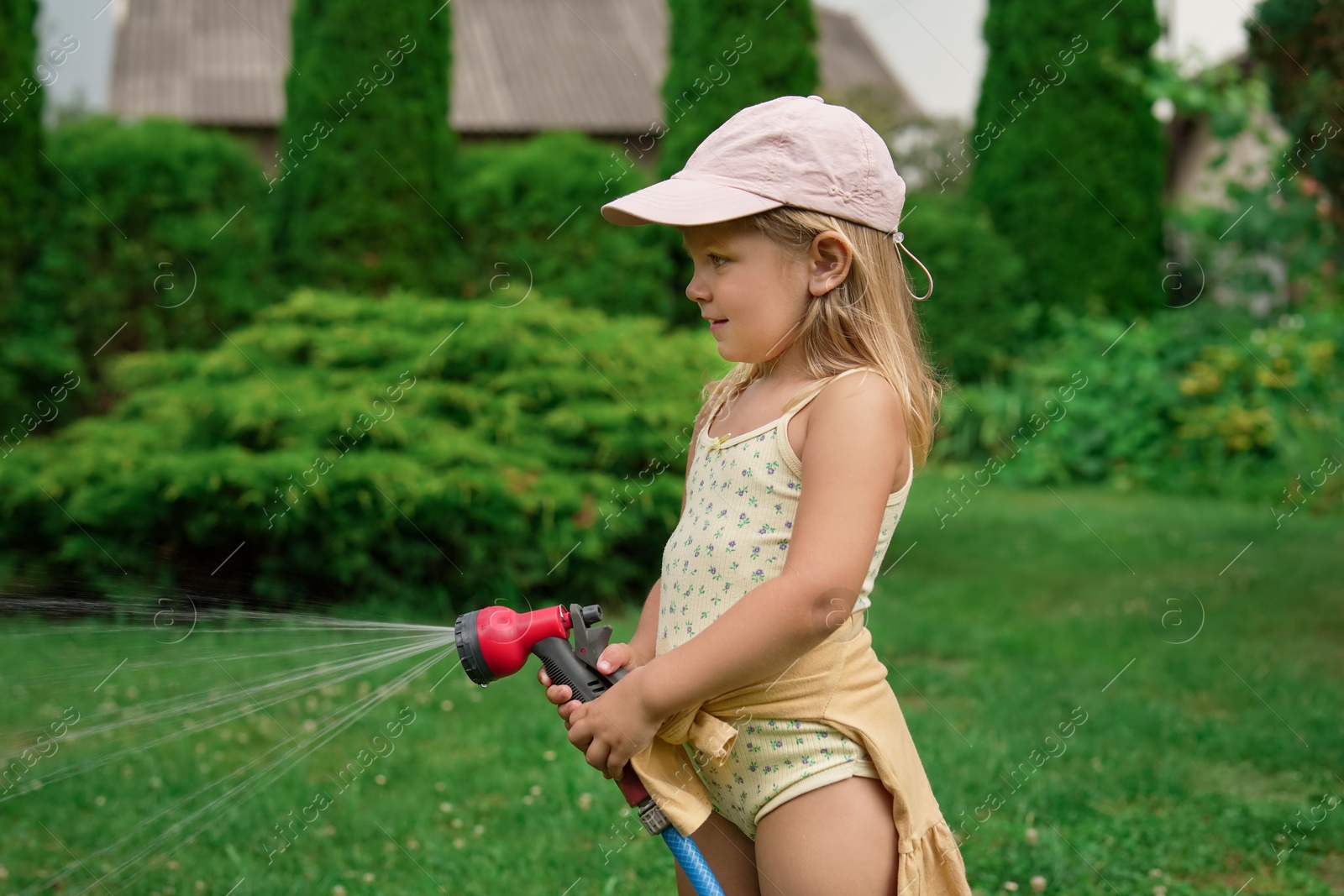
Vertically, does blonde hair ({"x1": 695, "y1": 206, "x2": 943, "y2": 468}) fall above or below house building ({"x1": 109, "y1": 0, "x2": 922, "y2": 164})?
below

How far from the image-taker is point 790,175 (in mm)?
1642

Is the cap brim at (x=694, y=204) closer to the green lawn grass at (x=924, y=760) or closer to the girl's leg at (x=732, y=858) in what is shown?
the girl's leg at (x=732, y=858)

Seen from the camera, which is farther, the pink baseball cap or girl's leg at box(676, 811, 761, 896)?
girl's leg at box(676, 811, 761, 896)

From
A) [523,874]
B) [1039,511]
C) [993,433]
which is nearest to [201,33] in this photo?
[993,433]

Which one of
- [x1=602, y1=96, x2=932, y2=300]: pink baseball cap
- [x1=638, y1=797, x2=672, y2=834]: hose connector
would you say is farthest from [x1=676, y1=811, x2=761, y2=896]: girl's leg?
[x1=602, y1=96, x2=932, y2=300]: pink baseball cap

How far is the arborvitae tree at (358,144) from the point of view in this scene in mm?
8391

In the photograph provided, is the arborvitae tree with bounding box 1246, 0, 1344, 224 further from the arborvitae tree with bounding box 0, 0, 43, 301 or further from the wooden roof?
the wooden roof

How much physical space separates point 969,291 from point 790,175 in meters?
10.1

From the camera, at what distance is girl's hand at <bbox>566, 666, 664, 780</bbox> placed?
5.22 feet

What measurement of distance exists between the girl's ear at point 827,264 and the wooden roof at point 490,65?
59.2 feet

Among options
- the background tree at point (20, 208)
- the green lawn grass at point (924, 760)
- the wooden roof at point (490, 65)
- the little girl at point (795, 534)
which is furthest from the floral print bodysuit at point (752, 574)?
the wooden roof at point (490, 65)

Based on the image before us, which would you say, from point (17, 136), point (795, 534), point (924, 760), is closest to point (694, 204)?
point (795, 534)

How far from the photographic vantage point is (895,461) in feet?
5.32

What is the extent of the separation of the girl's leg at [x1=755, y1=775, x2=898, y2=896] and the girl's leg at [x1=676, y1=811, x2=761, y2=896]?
0.58ft
